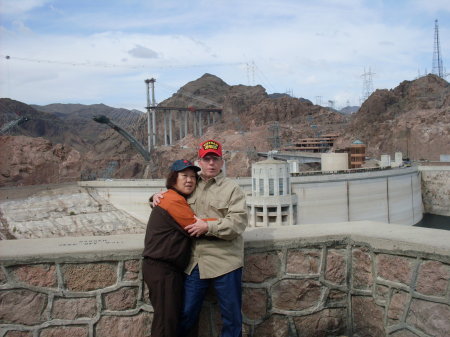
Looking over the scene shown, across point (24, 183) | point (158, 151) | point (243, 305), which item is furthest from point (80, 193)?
point (243, 305)

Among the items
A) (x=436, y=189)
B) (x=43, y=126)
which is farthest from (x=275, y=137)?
(x=43, y=126)

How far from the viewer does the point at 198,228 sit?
8.68ft

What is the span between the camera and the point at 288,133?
69375 mm

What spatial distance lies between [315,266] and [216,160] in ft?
3.74

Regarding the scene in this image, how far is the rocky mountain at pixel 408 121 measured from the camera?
174 feet

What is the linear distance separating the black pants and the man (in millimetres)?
97

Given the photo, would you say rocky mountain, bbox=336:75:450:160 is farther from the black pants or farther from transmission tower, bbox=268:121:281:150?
the black pants

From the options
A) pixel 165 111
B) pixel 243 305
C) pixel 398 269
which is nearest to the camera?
pixel 398 269

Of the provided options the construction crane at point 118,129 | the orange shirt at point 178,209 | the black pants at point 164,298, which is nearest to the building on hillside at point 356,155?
the construction crane at point 118,129

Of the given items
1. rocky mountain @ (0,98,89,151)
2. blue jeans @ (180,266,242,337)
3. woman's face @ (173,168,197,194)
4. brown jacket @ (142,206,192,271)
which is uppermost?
rocky mountain @ (0,98,89,151)

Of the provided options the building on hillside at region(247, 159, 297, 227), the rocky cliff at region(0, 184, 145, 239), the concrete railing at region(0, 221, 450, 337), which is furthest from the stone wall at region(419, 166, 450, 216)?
the concrete railing at region(0, 221, 450, 337)

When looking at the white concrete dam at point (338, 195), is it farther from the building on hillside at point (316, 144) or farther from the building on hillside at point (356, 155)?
the building on hillside at point (316, 144)

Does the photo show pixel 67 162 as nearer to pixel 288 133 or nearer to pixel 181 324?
pixel 288 133

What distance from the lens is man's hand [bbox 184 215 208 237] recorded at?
264 cm
